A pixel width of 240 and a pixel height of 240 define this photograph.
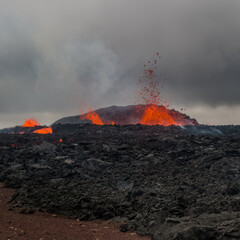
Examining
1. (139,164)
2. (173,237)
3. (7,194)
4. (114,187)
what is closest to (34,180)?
(7,194)

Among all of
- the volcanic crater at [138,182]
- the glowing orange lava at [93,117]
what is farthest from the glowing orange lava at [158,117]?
the volcanic crater at [138,182]

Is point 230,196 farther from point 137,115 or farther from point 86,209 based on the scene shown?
point 137,115

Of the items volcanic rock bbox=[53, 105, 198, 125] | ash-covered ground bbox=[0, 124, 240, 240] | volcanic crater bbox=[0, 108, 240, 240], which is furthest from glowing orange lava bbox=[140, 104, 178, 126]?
ash-covered ground bbox=[0, 124, 240, 240]

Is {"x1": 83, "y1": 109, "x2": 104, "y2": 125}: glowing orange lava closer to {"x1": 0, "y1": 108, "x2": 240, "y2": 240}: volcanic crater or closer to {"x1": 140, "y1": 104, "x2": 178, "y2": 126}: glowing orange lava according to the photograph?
{"x1": 140, "y1": 104, "x2": 178, "y2": 126}: glowing orange lava

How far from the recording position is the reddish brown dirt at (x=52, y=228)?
9.66 m

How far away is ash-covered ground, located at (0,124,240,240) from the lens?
34.8 feet

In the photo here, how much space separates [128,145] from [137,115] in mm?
37265

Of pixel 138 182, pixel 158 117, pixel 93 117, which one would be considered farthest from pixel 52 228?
pixel 93 117

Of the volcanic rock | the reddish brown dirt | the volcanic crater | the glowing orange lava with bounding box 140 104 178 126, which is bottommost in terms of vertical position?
the reddish brown dirt

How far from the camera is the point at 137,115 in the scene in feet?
201

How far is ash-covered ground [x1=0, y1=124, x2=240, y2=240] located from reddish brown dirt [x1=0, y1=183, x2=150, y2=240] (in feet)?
1.58

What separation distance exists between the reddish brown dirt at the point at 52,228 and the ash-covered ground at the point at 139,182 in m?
0.48

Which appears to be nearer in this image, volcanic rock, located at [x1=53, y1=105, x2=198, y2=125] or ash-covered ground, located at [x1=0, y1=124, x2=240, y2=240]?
ash-covered ground, located at [x1=0, y1=124, x2=240, y2=240]

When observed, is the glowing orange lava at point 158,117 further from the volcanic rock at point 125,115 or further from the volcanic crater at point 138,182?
the volcanic crater at point 138,182
